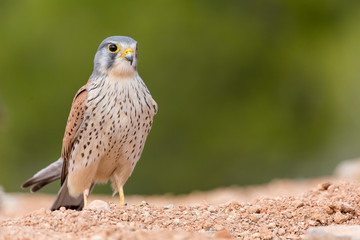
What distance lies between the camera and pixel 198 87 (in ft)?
36.1

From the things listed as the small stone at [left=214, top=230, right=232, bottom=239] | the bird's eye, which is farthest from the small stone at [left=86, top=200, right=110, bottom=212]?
the bird's eye

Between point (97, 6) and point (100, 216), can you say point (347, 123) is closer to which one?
point (97, 6)

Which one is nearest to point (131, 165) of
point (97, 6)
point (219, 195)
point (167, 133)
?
point (219, 195)

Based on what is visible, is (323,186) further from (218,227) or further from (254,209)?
(218,227)

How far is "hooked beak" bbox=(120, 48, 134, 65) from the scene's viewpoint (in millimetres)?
4188

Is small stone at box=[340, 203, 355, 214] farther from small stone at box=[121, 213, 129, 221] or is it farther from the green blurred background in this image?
the green blurred background

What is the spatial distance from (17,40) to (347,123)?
6.46m

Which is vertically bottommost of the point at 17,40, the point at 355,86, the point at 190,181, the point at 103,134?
the point at 190,181

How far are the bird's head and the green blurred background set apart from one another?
5.99 meters

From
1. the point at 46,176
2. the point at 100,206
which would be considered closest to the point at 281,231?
the point at 100,206

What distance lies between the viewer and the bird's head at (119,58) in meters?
4.27

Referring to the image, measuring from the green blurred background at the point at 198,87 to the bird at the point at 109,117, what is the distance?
19.3 ft

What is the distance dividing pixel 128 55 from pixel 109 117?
18.0 inches

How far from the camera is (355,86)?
11359mm
